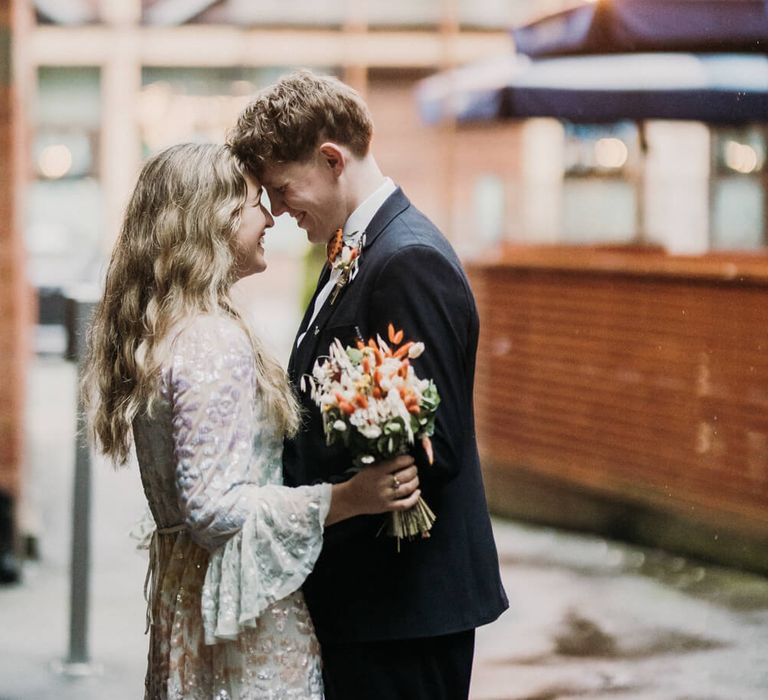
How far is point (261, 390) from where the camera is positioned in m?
2.96

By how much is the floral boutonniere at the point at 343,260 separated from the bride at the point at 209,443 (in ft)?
0.58

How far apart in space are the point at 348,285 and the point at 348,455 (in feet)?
1.24

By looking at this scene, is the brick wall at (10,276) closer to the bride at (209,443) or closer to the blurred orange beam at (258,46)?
the bride at (209,443)

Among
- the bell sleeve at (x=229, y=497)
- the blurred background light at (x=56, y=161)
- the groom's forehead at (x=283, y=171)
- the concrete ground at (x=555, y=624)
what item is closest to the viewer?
the bell sleeve at (x=229, y=497)

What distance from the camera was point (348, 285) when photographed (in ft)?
9.88

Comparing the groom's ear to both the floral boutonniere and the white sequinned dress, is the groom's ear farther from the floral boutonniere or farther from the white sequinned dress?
the white sequinned dress

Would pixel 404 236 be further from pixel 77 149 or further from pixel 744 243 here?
pixel 77 149

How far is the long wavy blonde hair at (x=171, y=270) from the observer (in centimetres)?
295

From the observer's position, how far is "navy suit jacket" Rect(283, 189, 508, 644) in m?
2.86

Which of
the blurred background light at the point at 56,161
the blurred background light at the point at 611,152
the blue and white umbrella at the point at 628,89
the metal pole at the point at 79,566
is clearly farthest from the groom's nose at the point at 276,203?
the blurred background light at the point at 56,161

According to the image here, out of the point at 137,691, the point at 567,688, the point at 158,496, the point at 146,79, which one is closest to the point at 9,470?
the point at 137,691

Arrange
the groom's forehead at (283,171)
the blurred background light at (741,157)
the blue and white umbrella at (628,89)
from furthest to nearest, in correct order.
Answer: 1. the blurred background light at (741,157)
2. the blue and white umbrella at (628,89)
3. the groom's forehead at (283,171)

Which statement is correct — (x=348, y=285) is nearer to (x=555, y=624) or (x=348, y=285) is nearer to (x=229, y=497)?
(x=229, y=497)

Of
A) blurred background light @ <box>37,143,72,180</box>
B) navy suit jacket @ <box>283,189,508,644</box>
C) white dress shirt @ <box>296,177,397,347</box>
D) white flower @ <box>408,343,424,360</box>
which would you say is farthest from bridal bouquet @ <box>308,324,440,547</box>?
blurred background light @ <box>37,143,72,180</box>
